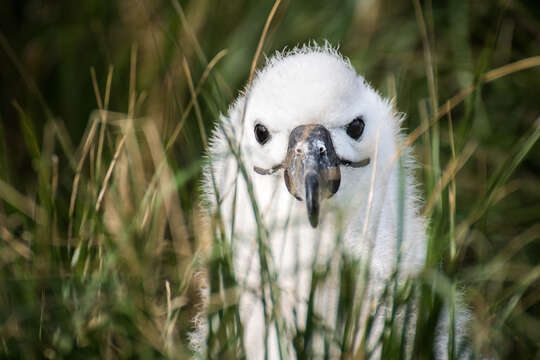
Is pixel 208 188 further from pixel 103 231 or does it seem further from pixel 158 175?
pixel 103 231

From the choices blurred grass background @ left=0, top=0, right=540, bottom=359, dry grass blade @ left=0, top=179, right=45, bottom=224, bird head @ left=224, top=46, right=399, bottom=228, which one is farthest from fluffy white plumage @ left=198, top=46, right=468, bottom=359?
dry grass blade @ left=0, top=179, right=45, bottom=224

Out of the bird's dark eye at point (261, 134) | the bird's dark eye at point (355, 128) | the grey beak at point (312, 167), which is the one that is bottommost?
the grey beak at point (312, 167)

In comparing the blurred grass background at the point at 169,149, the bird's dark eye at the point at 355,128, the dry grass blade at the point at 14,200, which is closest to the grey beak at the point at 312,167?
the bird's dark eye at the point at 355,128

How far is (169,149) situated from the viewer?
9.12ft

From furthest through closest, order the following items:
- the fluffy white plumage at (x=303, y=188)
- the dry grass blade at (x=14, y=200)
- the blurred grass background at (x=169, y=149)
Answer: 1. the dry grass blade at (x=14, y=200)
2. the fluffy white plumage at (x=303, y=188)
3. the blurred grass background at (x=169, y=149)

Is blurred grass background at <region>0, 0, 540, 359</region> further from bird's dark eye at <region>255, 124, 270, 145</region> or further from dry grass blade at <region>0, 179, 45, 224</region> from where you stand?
bird's dark eye at <region>255, 124, 270, 145</region>

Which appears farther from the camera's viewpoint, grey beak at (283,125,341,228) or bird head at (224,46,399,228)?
bird head at (224,46,399,228)

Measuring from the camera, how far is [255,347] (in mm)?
2318

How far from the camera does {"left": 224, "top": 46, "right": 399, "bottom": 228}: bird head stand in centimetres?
244

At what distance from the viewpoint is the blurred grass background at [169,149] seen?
7.39 feet

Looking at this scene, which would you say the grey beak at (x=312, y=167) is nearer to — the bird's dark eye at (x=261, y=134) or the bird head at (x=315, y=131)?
the bird head at (x=315, y=131)

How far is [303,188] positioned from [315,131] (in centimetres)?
25

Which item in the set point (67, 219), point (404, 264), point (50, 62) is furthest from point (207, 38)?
point (404, 264)

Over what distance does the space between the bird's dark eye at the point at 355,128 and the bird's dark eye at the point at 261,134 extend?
0.35 meters
